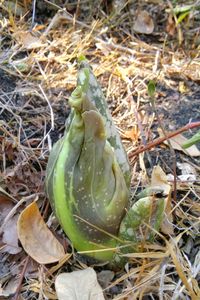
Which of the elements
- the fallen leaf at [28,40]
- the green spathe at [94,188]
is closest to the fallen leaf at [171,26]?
the fallen leaf at [28,40]

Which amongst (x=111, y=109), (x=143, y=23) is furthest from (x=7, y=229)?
(x=143, y=23)

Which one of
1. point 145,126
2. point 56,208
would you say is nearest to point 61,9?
point 145,126

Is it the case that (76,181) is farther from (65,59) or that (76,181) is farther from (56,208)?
(65,59)

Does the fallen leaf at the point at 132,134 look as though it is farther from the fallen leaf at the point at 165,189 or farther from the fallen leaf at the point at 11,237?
the fallen leaf at the point at 11,237

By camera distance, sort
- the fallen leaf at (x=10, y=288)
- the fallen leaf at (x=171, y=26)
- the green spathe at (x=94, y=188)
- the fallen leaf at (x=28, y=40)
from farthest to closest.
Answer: the fallen leaf at (x=171, y=26) → the fallen leaf at (x=28, y=40) → the fallen leaf at (x=10, y=288) → the green spathe at (x=94, y=188)

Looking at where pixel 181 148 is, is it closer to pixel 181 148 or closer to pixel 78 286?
pixel 181 148
